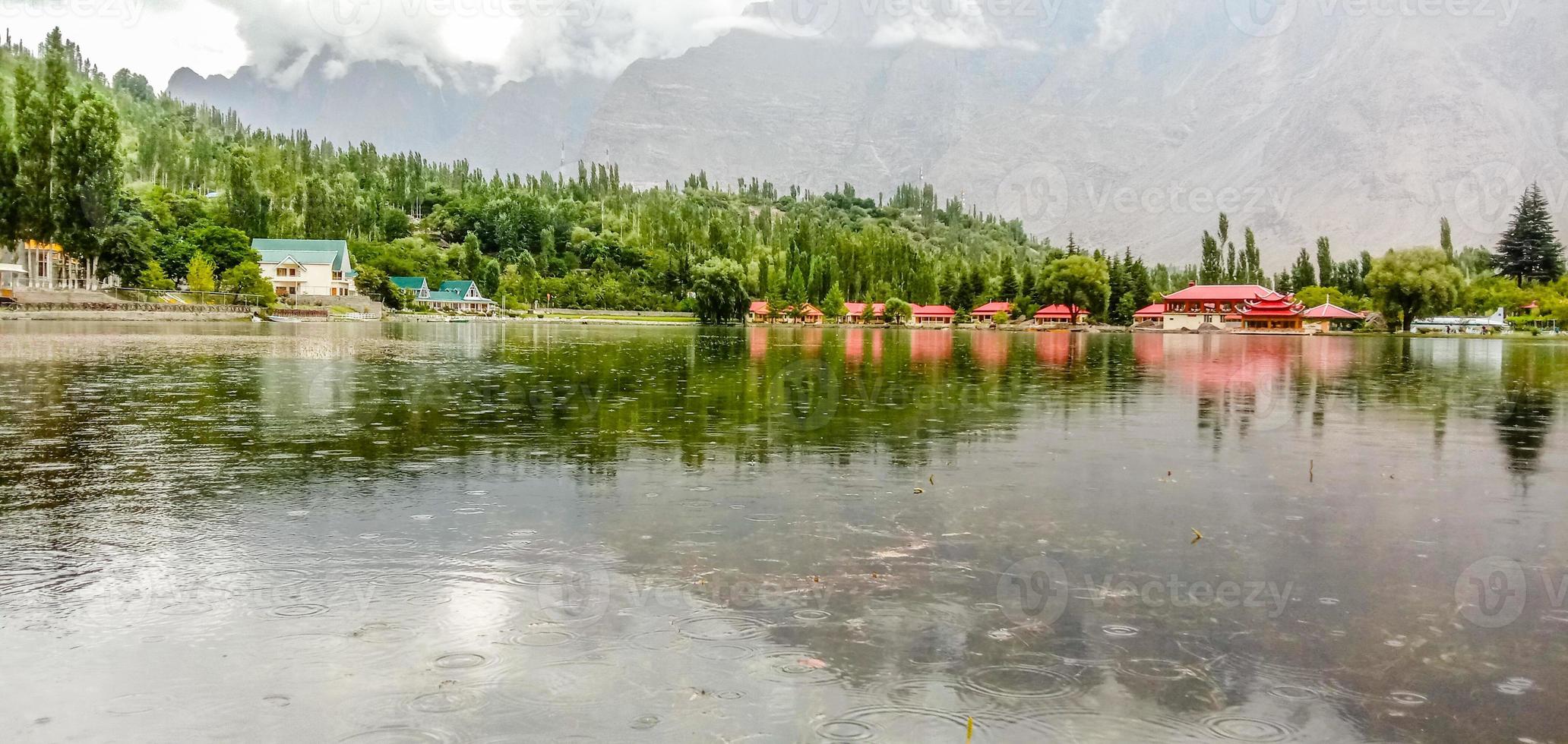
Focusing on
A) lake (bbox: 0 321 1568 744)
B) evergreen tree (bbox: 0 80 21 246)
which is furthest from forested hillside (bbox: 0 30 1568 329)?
Answer: lake (bbox: 0 321 1568 744)

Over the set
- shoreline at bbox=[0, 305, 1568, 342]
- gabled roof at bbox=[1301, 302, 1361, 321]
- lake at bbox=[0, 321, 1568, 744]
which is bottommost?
lake at bbox=[0, 321, 1568, 744]

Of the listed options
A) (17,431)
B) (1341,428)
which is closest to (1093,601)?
(1341,428)

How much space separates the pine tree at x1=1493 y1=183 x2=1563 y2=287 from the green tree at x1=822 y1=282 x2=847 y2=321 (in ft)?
343

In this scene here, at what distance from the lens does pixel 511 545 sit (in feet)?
30.2

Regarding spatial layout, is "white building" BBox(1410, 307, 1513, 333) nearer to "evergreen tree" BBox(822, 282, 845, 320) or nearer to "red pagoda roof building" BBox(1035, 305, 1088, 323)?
"red pagoda roof building" BBox(1035, 305, 1088, 323)

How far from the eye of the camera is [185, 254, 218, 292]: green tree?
104m

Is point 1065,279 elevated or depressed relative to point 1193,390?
elevated

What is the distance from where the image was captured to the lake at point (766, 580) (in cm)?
567

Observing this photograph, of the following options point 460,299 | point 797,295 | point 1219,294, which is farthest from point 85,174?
point 1219,294

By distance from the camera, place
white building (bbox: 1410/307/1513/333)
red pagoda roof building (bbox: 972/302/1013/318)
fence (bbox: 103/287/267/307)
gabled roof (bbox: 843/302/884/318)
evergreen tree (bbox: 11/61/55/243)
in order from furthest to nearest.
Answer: gabled roof (bbox: 843/302/884/318), red pagoda roof building (bbox: 972/302/1013/318), white building (bbox: 1410/307/1513/333), fence (bbox: 103/287/267/307), evergreen tree (bbox: 11/61/55/243)

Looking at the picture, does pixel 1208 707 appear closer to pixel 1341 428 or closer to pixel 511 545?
pixel 511 545

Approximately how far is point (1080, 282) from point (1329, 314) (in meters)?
31.0

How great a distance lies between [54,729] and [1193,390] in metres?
29.7

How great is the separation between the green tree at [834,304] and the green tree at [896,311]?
27.4 feet
